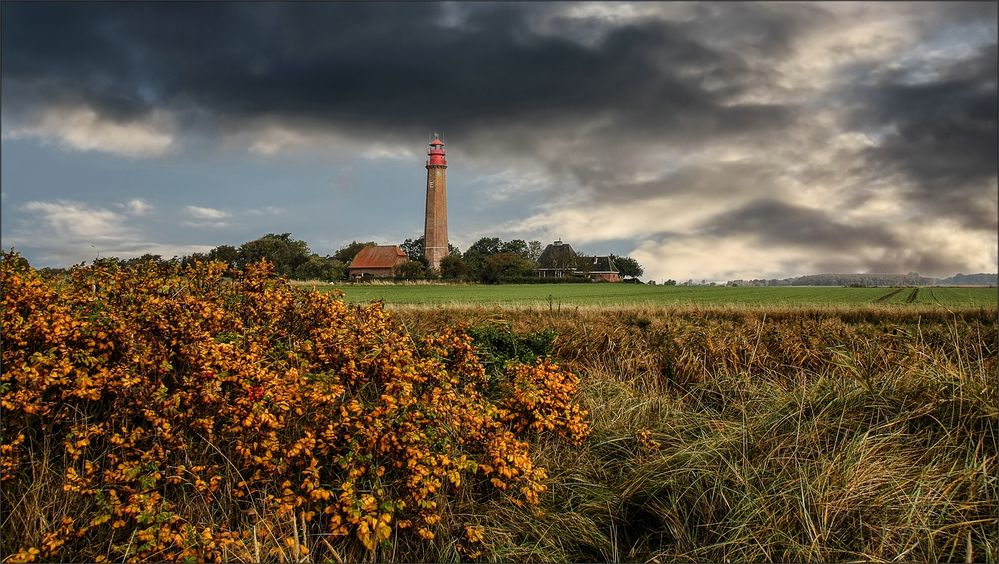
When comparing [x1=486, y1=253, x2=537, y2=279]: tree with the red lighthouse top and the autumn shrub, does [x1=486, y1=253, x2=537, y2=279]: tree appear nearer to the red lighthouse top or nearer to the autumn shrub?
the red lighthouse top

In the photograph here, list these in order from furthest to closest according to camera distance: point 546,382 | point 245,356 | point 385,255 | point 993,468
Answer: point 385,255
point 546,382
point 245,356
point 993,468

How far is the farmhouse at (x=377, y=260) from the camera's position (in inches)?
1719

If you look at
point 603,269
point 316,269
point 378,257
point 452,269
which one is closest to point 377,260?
point 378,257

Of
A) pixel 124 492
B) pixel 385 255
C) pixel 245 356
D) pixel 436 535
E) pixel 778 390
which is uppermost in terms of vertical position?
pixel 385 255

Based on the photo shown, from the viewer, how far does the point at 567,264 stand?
7138cm

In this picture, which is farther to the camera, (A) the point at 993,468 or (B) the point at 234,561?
(A) the point at 993,468

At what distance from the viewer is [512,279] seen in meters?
53.2

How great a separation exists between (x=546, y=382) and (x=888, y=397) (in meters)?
2.51

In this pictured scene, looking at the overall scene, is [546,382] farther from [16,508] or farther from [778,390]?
[16,508]

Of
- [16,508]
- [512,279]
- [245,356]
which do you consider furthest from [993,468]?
[512,279]

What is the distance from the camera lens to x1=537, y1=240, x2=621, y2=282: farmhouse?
2778 inches

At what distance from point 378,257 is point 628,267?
48.2m

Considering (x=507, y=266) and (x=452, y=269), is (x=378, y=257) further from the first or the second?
(x=507, y=266)

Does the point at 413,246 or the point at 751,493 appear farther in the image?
the point at 413,246
